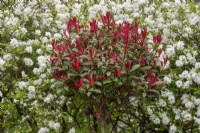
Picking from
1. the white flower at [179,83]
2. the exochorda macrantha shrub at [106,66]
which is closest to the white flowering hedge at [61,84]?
the white flower at [179,83]

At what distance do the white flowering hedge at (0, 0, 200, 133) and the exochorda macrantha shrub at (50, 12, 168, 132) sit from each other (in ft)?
1.08

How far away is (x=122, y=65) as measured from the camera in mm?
5289

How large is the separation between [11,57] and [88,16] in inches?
78.0

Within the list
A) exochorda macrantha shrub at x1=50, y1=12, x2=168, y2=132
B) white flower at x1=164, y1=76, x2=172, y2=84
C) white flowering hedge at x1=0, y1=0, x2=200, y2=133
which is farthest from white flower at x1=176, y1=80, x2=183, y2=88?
exochorda macrantha shrub at x1=50, y1=12, x2=168, y2=132

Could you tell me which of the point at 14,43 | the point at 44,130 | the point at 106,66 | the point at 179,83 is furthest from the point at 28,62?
the point at 179,83

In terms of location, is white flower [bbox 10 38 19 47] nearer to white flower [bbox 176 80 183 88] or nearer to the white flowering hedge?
the white flowering hedge

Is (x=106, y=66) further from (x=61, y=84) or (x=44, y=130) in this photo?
(x=44, y=130)

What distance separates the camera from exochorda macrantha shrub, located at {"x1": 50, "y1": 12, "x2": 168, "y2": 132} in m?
5.22

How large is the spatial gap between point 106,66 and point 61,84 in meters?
0.72

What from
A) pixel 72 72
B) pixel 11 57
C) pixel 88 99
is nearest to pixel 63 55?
pixel 72 72

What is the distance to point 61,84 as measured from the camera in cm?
544

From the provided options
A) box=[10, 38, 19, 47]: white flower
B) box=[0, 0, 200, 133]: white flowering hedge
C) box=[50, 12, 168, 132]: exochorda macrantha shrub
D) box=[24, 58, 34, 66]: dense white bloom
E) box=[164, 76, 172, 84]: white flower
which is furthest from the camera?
box=[24, 58, 34, 66]: dense white bloom

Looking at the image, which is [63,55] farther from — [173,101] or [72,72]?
[173,101]

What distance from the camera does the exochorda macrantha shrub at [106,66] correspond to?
522 cm
